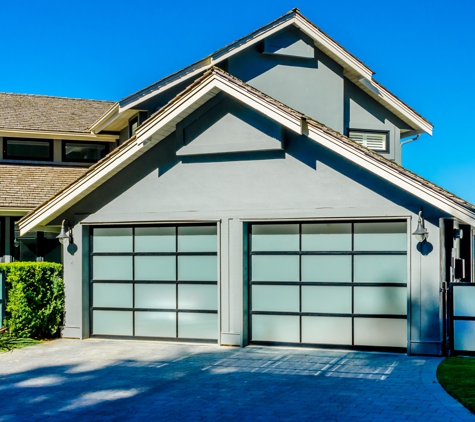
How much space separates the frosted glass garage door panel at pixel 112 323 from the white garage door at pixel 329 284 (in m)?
2.88

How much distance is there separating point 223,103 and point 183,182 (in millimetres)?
1865

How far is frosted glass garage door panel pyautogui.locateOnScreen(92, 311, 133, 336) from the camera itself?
14609 mm

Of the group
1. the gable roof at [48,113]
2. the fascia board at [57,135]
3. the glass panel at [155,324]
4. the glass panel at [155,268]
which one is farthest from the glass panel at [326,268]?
the gable roof at [48,113]

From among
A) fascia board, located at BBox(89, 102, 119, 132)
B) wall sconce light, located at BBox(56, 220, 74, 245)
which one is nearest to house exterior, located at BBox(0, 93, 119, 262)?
fascia board, located at BBox(89, 102, 119, 132)

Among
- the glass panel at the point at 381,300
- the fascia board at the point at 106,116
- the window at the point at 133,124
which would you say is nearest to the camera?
the glass panel at the point at 381,300

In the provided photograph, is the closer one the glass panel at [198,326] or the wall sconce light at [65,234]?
the glass panel at [198,326]

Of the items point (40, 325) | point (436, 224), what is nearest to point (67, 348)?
point (40, 325)

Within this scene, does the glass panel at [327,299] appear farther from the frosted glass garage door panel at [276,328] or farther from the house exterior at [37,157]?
the house exterior at [37,157]

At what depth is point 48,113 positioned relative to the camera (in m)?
20.9

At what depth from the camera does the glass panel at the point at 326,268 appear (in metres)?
12.9

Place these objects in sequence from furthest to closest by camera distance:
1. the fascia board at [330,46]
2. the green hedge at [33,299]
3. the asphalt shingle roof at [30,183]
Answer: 1. the asphalt shingle roof at [30,183]
2. the fascia board at [330,46]
3. the green hedge at [33,299]

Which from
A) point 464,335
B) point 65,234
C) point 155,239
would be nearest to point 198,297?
point 155,239

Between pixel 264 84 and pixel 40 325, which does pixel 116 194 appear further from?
pixel 264 84

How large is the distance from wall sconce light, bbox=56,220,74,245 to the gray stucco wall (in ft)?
0.42
